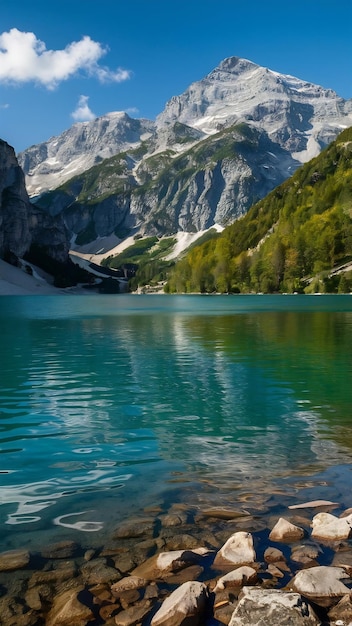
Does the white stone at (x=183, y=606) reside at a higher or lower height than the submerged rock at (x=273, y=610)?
lower

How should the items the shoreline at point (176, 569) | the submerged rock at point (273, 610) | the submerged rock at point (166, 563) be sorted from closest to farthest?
the submerged rock at point (273, 610)
the shoreline at point (176, 569)
the submerged rock at point (166, 563)

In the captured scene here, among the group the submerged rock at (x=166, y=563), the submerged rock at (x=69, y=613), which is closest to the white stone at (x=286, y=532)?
the submerged rock at (x=166, y=563)

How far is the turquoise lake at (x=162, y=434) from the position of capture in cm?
1080

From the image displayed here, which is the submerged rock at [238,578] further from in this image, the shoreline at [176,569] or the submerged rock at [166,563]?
the submerged rock at [166,563]

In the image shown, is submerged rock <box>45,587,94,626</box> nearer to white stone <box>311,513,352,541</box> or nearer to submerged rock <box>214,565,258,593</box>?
submerged rock <box>214,565,258,593</box>

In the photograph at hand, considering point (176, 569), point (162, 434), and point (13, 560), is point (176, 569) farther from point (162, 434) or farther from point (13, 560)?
point (162, 434)

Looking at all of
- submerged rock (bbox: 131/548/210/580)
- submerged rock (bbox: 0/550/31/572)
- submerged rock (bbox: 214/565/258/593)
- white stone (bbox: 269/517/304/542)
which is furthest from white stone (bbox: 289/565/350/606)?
submerged rock (bbox: 0/550/31/572)

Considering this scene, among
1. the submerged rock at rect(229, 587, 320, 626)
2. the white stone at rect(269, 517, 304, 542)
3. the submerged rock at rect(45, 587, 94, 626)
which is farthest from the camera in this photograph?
the white stone at rect(269, 517, 304, 542)

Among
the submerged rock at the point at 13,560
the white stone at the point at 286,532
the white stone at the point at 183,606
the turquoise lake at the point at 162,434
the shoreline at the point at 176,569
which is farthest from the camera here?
the turquoise lake at the point at 162,434

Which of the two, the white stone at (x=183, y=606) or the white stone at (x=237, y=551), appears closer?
the white stone at (x=183, y=606)

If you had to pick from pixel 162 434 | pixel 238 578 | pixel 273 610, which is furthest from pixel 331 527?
pixel 162 434

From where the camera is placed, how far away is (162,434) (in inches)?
667

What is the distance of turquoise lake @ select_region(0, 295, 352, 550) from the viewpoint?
10.8m

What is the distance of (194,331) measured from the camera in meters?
54.1
